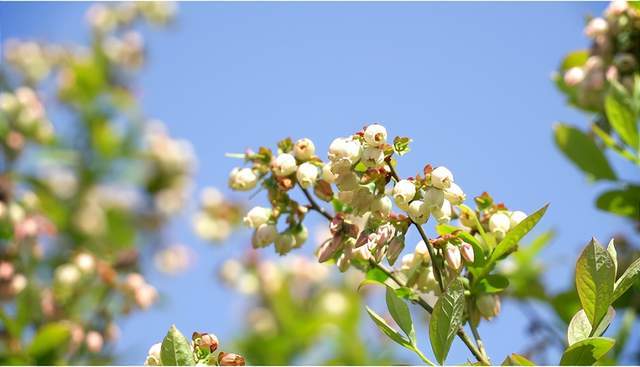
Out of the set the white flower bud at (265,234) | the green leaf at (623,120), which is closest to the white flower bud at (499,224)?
the white flower bud at (265,234)

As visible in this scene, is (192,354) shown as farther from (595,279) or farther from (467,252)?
(595,279)

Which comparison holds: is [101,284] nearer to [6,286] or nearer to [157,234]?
[6,286]

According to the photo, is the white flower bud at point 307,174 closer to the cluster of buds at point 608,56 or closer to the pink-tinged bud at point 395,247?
the pink-tinged bud at point 395,247

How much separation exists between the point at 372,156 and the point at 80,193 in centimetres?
357

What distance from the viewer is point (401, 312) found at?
3.21 feet

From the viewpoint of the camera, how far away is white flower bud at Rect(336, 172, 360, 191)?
1013mm

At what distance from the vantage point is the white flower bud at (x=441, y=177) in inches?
38.5

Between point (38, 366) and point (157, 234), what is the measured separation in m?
2.67

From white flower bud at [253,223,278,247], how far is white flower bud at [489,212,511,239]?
0.34 metres

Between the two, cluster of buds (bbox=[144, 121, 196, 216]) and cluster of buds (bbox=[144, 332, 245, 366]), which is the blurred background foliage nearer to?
cluster of buds (bbox=[144, 121, 196, 216])

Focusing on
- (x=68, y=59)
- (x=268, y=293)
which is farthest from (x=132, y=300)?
(x=68, y=59)

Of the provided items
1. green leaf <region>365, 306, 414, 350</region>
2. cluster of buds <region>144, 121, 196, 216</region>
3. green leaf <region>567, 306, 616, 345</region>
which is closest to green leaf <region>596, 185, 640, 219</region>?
green leaf <region>567, 306, 616, 345</region>

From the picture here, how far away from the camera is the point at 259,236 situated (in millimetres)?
1230

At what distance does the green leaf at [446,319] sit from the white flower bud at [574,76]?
126 centimetres
